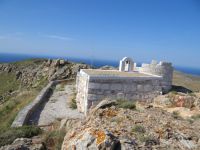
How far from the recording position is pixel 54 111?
1759 centimetres

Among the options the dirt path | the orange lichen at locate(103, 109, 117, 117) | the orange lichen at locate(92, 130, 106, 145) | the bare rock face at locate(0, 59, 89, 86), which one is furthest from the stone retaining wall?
the bare rock face at locate(0, 59, 89, 86)

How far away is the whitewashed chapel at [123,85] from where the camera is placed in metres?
17.1

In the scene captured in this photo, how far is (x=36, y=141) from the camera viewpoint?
7.84 m

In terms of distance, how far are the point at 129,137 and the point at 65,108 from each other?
39.7ft

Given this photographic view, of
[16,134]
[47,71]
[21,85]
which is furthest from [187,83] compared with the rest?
[16,134]

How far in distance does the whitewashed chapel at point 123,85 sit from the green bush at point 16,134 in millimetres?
7727

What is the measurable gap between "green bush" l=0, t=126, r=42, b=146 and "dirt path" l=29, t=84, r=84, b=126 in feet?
16.5

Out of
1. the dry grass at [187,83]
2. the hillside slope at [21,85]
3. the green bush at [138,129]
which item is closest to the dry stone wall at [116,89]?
the hillside slope at [21,85]

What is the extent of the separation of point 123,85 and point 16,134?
34.0ft

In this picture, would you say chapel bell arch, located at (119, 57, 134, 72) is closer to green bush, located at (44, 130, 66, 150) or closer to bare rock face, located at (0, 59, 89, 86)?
bare rock face, located at (0, 59, 89, 86)

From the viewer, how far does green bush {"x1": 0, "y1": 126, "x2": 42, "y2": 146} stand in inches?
319

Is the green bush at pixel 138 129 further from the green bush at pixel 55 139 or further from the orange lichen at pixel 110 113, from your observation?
the green bush at pixel 55 139

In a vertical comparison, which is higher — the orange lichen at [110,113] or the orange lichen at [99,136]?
the orange lichen at [110,113]

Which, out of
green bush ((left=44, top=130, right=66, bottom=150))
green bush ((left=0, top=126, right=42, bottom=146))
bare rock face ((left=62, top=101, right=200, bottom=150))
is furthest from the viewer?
green bush ((left=0, top=126, right=42, bottom=146))
